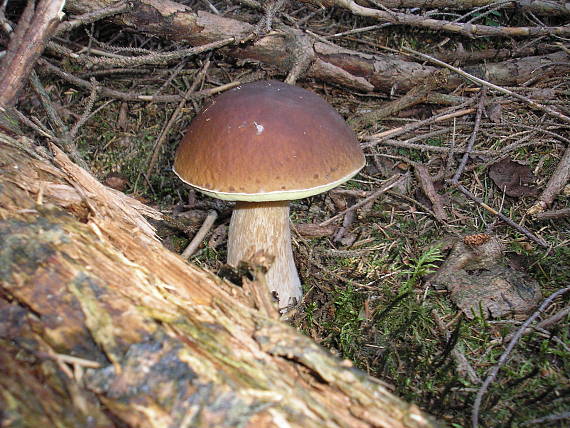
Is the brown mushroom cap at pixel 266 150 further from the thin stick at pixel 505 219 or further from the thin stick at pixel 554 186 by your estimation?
the thin stick at pixel 554 186

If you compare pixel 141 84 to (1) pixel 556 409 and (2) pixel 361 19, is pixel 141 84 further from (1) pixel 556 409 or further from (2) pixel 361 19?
(1) pixel 556 409

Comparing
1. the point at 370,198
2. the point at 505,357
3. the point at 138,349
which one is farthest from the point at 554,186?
the point at 138,349

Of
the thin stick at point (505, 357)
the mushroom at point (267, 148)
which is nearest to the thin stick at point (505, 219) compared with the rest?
the thin stick at point (505, 357)

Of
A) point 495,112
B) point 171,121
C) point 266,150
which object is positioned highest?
point 266,150

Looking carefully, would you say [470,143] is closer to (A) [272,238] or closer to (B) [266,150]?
(A) [272,238]

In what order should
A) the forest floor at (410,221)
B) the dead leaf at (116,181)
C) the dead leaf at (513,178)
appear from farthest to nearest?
1. the dead leaf at (116,181)
2. the dead leaf at (513,178)
3. the forest floor at (410,221)

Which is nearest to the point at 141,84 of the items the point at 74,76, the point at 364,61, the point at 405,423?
the point at 74,76
